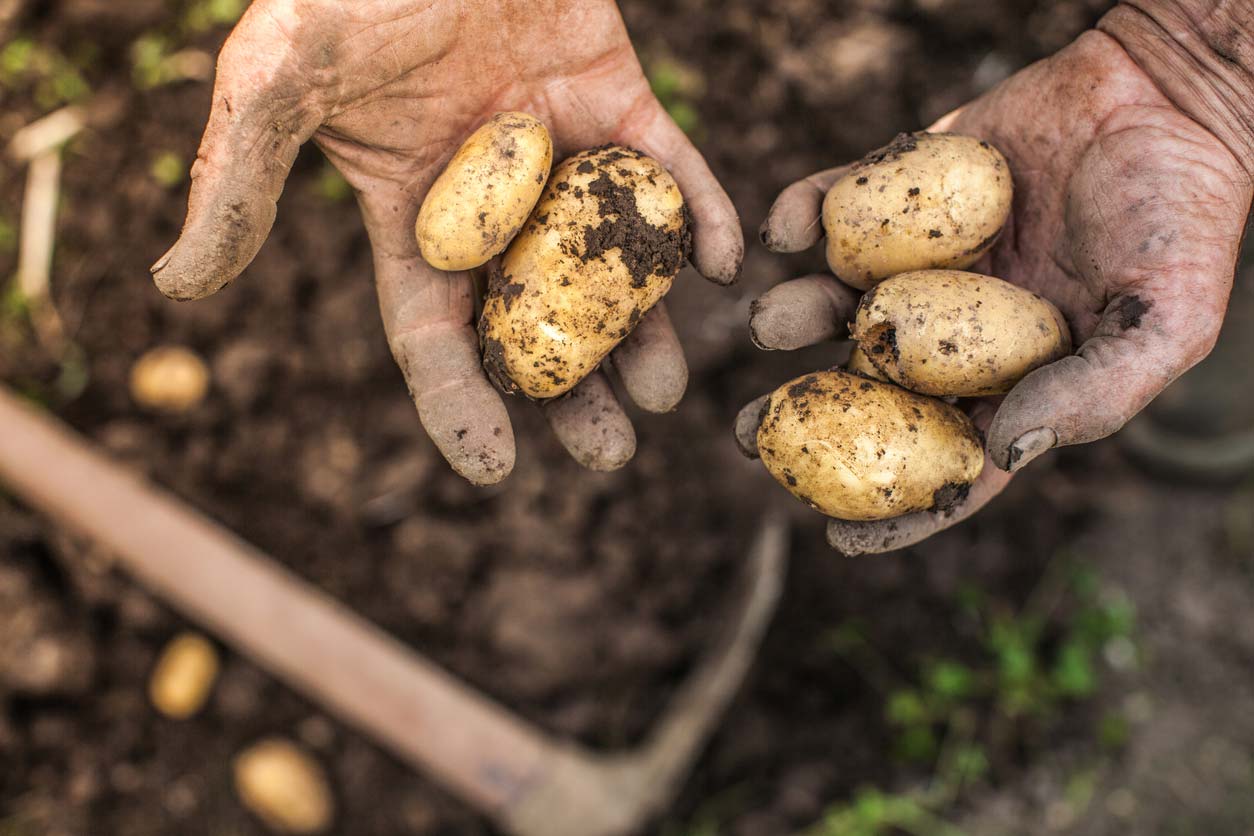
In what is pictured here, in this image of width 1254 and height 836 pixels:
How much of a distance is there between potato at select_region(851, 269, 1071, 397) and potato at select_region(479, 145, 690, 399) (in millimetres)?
509

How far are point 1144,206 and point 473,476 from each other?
1577 millimetres

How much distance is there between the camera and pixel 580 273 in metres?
2.04

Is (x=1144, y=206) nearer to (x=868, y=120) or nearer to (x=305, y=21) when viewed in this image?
(x=868, y=120)

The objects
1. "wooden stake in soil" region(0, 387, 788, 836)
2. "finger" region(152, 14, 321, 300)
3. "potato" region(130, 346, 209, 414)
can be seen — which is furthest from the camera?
"potato" region(130, 346, 209, 414)

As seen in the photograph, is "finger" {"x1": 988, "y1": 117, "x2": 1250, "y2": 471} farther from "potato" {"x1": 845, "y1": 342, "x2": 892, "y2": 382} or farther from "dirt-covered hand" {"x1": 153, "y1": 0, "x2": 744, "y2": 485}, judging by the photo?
"dirt-covered hand" {"x1": 153, "y1": 0, "x2": 744, "y2": 485}

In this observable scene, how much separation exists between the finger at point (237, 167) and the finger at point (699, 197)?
86cm

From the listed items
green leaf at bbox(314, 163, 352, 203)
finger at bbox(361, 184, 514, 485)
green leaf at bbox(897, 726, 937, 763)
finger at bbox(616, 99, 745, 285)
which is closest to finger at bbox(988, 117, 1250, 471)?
finger at bbox(616, 99, 745, 285)

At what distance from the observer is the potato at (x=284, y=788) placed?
2.90 metres

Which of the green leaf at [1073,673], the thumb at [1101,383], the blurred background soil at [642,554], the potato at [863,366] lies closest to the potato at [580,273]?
the potato at [863,366]

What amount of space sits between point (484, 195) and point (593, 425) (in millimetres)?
583

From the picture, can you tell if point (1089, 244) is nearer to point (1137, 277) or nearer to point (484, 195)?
point (1137, 277)

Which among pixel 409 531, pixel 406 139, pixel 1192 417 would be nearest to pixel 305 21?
pixel 406 139

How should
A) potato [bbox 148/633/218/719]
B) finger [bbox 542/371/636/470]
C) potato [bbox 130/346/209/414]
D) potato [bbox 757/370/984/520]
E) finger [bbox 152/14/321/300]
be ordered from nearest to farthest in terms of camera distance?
finger [bbox 152/14/321/300] < potato [bbox 757/370/984/520] < finger [bbox 542/371/636/470] < potato [bbox 148/633/218/719] < potato [bbox 130/346/209/414]

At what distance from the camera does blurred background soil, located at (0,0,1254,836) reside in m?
2.98
